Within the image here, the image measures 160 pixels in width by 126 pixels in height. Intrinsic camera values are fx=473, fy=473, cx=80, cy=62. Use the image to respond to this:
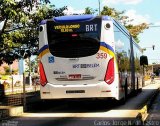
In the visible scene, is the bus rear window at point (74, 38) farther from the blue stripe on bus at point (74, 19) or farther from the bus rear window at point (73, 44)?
the blue stripe on bus at point (74, 19)

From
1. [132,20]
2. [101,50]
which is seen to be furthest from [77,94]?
[132,20]

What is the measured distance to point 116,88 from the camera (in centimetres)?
1717

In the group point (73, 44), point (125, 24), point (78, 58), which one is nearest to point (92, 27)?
point (73, 44)

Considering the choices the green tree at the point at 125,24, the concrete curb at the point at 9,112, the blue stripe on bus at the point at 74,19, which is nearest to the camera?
the concrete curb at the point at 9,112

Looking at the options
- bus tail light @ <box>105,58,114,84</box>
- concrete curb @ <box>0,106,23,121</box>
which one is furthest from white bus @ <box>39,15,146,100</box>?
concrete curb @ <box>0,106,23,121</box>

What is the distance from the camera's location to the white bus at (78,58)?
55.2 feet

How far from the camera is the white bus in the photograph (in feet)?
55.2

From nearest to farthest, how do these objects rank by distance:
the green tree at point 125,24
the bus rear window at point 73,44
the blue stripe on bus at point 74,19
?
1. the bus rear window at point 73,44
2. the blue stripe on bus at point 74,19
3. the green tree at point 125,24

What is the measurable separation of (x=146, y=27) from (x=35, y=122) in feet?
173

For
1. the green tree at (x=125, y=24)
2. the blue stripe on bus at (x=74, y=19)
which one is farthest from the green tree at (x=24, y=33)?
the green tree at (x=125, y=24)

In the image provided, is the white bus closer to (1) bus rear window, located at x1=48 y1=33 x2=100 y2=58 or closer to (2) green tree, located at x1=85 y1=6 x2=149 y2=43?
(1) bus rear window, located at x1=48 y1=33 x2=100 y2=58

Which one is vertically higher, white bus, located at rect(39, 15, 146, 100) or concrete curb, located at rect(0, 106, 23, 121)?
white bus, located at rect(39, 15, 146, 100)

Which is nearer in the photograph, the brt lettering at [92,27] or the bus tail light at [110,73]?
the bus tail light at [110,73]

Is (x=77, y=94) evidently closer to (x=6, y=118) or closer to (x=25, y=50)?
(x=6, y=118)
